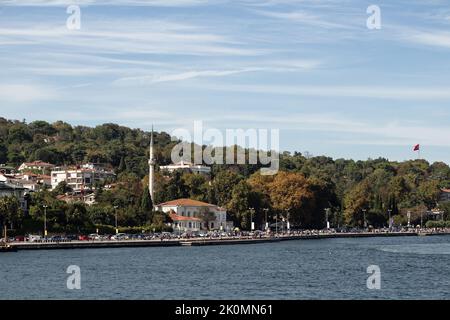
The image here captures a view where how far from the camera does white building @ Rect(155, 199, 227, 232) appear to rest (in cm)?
11138

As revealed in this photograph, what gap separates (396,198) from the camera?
153 metres

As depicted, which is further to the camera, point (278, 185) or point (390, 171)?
point (390, 171)

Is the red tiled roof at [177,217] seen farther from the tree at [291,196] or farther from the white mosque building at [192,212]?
the tree at [291,196]

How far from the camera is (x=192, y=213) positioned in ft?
374

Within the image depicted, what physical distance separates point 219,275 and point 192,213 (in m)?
65.2

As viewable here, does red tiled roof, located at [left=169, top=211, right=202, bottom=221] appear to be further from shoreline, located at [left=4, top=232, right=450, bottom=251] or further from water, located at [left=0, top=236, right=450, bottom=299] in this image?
water, located at [left=0, top=236, right=450, bottom=299]

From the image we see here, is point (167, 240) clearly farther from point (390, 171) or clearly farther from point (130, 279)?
point (390, 171)

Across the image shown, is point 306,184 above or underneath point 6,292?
above

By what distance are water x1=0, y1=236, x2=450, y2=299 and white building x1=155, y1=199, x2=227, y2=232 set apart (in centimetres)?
4098

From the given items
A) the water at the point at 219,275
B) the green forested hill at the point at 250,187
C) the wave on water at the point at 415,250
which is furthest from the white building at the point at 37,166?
the water at the point at 219,275

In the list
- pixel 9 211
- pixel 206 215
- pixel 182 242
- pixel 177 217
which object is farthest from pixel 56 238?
pixel 206 215

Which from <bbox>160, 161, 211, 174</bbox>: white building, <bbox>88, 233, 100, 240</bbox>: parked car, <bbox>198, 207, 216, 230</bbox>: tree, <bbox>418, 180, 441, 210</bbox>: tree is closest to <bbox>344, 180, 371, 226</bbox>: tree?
<bbox>418, 180, 441, 210</bbox>: tree
